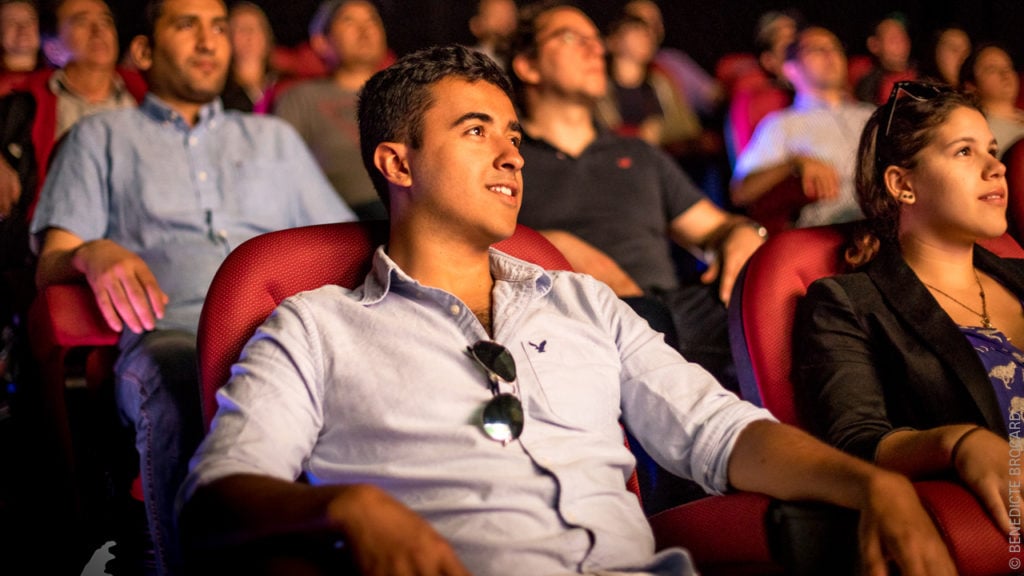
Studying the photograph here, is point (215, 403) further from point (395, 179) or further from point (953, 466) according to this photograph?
point (953, 466)

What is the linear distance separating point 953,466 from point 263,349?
0.92 metres

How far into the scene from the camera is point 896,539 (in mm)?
1095

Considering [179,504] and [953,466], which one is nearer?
[179,504]

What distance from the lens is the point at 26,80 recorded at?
3.29m

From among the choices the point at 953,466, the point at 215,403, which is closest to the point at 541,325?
the point at 215,403

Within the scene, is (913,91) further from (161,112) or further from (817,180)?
(161,112)

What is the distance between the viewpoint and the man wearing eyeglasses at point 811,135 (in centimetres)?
Result: 279

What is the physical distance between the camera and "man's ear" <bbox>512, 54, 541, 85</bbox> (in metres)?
2.88

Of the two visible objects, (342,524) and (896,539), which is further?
(896,539)

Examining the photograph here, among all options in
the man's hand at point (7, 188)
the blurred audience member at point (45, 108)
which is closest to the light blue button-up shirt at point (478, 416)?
A: the blurred audience member at point (45, 108)

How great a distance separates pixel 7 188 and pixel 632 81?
2.69 meters

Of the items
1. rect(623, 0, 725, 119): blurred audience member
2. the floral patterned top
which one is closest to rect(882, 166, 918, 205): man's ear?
the floral patterned top

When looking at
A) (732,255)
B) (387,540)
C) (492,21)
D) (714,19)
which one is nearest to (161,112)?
(732,255)

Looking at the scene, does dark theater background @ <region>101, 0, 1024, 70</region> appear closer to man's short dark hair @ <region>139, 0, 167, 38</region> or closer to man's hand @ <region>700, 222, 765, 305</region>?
man's short dark hair @ <region>139, 0, 167, 38</region>
